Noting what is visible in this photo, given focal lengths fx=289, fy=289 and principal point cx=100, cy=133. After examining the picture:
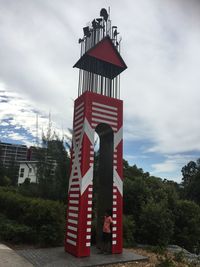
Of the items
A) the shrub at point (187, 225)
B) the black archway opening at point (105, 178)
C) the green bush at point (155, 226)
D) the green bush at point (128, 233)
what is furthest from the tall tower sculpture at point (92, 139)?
the shrub at point (187, 225)

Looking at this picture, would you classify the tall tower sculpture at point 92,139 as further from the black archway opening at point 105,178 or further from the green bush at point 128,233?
the green bush at point 128,233

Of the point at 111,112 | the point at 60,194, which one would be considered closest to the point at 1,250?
the point at 111,112

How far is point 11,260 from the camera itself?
805 cm

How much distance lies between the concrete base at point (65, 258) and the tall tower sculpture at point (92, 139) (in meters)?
0.31

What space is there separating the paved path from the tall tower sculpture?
164 centimetres

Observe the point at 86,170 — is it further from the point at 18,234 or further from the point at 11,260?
the point at 18,234

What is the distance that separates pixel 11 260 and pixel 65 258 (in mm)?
1570

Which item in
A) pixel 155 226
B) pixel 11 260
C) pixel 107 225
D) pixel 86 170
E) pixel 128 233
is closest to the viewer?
pixel 11 260

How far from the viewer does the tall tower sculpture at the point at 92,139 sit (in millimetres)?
9289

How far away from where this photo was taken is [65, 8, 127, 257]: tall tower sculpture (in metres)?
9.29

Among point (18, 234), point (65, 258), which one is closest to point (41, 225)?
point (18, 234)

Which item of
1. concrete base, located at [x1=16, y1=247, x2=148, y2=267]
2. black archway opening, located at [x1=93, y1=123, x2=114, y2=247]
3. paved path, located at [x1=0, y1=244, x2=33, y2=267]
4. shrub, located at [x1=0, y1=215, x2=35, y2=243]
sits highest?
black archway opening, located at [x1=93, y1=123, x2=114, y2=247]

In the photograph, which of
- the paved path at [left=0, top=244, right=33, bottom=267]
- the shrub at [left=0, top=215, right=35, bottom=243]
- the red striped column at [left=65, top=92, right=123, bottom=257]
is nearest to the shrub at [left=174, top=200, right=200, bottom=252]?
the red striped column at [left=65, top=92, right=123, bottom=257]

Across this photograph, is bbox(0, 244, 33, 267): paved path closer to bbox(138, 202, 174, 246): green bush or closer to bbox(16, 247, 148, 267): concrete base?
bbox(16, 247, 148, 267): concrete base
